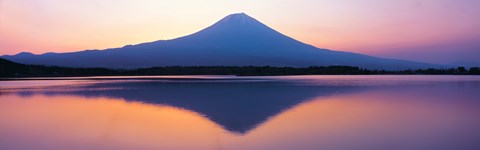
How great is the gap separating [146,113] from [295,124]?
244 centimetres

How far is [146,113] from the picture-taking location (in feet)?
22.2

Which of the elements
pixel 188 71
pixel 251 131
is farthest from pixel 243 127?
pixel 188 71

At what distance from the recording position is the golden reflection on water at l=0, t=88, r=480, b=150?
409 cm

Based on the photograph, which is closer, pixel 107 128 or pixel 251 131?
pixel 251 131

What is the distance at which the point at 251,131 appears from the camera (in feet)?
15.7

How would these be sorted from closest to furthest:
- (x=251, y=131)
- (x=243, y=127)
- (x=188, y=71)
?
(x=251, y=131) → (x=243, y=127) → (x=188, y=71)

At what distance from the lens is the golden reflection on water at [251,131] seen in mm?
4086

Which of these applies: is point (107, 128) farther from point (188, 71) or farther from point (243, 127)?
point (188, 71)

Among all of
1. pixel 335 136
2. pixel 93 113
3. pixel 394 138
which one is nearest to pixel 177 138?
pixel 335 136

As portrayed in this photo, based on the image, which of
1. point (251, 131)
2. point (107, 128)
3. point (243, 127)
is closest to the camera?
point (251, 131)

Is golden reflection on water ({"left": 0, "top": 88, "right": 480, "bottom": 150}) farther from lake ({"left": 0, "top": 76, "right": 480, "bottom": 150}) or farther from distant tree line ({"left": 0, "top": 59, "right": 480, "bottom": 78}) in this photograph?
distant tree line ({"left": 0, "top": 59, "right": 480, "bottom": 78})

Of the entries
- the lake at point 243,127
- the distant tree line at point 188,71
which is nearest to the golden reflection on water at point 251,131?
the lake at point 243,127

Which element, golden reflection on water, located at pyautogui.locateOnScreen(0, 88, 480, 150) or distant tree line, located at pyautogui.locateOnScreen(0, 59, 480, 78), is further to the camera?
distant tree line, located at pyautogui.locateOnScreen(0, 59, 480, 78)

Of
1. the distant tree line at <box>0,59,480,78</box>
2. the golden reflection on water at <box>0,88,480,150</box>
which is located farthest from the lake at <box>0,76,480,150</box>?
the distant tree line at <box>0,59,480,78</box>
